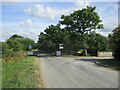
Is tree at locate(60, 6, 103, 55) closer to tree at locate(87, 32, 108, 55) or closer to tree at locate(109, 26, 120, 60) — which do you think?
tree at locate(87, 32, 108, 55)

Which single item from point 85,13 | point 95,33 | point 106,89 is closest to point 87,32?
point 95,33

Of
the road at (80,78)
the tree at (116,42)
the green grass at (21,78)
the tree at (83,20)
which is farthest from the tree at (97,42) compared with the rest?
the green grass at (21,78)

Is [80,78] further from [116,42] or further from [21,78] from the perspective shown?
[116,42]

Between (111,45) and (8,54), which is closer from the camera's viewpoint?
(111,45)

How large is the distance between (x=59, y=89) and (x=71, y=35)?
36.8 meters

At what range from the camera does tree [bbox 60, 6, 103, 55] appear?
42312mm

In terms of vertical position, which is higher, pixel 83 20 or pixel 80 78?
pixel 83 20

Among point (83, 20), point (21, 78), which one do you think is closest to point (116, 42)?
point (21, 78)

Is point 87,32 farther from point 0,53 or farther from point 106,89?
point 106,89

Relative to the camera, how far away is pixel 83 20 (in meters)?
42.9

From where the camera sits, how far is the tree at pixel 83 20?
42.3m

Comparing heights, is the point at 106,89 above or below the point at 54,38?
below

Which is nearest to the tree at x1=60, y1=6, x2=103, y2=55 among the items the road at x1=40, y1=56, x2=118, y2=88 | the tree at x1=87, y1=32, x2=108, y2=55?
the tree at x1=87, y1=32, x2=108, y2=55

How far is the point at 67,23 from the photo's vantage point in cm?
4388
